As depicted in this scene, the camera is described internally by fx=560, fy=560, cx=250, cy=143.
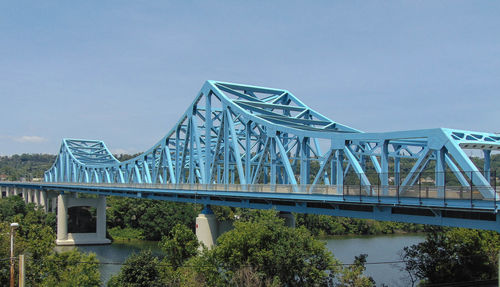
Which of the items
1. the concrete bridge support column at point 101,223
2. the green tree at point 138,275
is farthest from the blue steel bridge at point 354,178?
the concrete bridge support column at point 101,223

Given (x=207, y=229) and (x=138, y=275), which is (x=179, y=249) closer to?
(x=207, y=229)

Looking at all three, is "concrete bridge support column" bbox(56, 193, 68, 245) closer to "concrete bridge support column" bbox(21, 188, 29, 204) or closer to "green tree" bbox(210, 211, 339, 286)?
"concrete bridge support column" bbox(21, 188, 29, 204)

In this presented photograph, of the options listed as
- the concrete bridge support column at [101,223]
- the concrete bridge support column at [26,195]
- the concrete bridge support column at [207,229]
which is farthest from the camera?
the concrete bridge support column at [26,195]

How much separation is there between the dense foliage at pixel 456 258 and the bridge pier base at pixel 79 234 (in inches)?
2157

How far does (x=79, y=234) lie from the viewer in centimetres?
8281

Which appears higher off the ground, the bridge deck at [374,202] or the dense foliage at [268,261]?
the bridge deck at [374,202]

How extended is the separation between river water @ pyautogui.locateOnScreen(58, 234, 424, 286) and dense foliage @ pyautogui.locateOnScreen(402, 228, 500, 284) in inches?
77.8

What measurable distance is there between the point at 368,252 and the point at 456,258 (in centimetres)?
2388

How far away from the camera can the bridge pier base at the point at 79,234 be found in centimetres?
8150

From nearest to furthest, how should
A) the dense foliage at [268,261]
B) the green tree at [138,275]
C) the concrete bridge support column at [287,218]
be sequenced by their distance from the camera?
the dense foliage at [268,261] < the green tree at [138,275] < the concrete bridge support column at [287,218]

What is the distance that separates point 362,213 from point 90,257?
61.8ft

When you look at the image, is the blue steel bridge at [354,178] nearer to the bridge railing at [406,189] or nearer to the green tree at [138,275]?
the bridge railing at [406,189]

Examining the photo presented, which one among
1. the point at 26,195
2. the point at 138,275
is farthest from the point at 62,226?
the point at 138,275

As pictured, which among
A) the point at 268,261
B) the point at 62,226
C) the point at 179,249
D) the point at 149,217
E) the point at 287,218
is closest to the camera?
the point at 268,261
